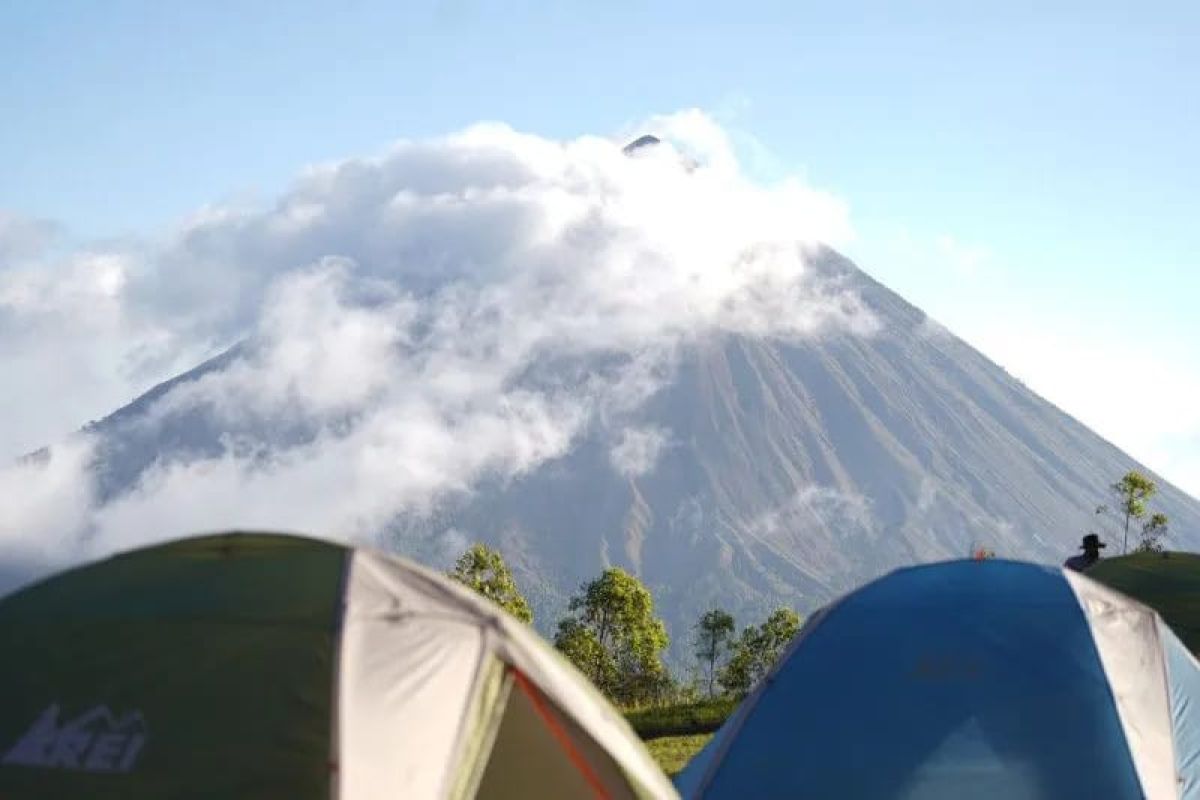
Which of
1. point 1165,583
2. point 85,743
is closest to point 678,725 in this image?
point 1165,583

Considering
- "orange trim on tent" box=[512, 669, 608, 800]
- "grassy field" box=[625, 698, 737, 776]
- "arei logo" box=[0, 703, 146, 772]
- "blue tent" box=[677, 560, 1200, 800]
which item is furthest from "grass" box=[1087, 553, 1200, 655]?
"arei logo" box=[0, 703, 146, 772]

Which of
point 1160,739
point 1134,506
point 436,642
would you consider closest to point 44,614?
point 436,642

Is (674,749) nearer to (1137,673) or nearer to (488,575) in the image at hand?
(1137,673)

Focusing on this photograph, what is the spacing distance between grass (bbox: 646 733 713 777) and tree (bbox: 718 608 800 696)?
1046 inches

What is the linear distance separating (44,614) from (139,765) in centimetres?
129

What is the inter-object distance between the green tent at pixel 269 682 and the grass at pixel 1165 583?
27.2ft

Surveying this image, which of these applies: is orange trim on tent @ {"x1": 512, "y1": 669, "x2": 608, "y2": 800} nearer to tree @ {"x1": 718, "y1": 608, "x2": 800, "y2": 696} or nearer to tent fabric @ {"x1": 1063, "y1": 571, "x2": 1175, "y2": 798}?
tent fabric @ {"x1": 1063, "y1": 571, "x2": 1175, "y2": 798}

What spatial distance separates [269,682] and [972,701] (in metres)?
4.86

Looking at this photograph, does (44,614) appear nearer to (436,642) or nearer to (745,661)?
(436,642)

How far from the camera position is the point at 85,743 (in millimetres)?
7312

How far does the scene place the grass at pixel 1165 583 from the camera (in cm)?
1510

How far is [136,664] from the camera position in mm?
7578

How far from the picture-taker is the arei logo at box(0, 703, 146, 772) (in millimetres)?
7223

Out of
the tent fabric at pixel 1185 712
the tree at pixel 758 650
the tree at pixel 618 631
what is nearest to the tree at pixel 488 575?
the tree at pixel 618 631
